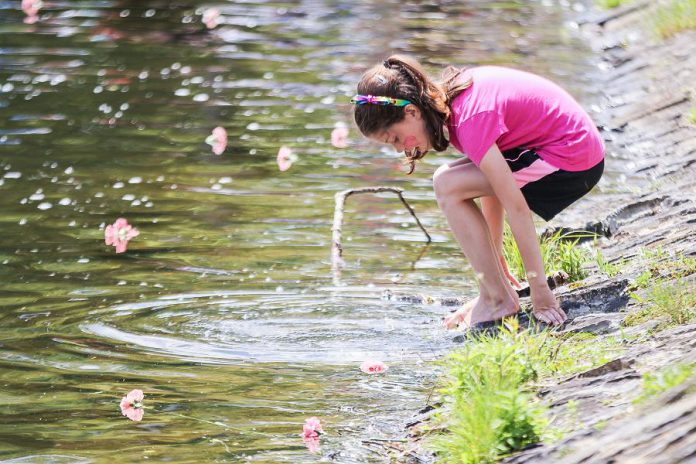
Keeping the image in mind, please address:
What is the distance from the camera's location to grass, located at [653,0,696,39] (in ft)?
43.0

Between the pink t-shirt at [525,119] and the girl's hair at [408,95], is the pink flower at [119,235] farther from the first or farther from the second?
the pink t-shirt at [525,119]

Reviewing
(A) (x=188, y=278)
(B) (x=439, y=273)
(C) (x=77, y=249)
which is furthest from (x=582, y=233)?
(C) (x=77, y=249)

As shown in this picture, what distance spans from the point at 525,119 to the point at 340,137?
464 cm

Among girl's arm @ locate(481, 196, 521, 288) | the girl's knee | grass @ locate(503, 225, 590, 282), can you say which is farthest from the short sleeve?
grass @ locate(503, 225, 590, 282)

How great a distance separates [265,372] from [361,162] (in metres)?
4.64

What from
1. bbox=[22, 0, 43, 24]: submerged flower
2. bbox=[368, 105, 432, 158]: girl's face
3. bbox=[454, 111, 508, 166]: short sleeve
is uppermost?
bbox=[454, 111, 508, 166]: short sleeve

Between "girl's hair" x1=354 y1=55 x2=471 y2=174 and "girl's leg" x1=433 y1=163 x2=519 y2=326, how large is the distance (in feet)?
0.53

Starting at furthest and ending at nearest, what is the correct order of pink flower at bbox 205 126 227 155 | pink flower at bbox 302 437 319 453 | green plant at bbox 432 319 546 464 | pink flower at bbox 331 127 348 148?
pink flower at bbox 205 126 227 155
pink flower at bbox 331 127 348 148
pink flower at bbox 302 437 319 453
green plant at bbox 432 319 546 464

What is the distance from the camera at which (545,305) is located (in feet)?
17.1

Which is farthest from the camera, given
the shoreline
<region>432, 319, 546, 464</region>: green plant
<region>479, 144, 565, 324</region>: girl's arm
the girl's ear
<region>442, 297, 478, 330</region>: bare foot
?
<region>442, 297, 478, 330</region>: bare foot

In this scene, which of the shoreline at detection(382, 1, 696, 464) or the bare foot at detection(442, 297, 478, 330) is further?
the bare foot at detection(442, 297, 478, 330)

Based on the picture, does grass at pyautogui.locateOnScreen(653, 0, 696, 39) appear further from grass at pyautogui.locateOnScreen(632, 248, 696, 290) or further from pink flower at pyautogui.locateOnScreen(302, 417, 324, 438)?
pink flower at pyautogui.locateOnScreen(302, 417, 324, 438)

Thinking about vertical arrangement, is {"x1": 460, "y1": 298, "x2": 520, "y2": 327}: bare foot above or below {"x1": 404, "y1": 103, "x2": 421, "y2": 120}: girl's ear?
below

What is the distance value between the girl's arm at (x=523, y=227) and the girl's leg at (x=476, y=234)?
0.18 m
